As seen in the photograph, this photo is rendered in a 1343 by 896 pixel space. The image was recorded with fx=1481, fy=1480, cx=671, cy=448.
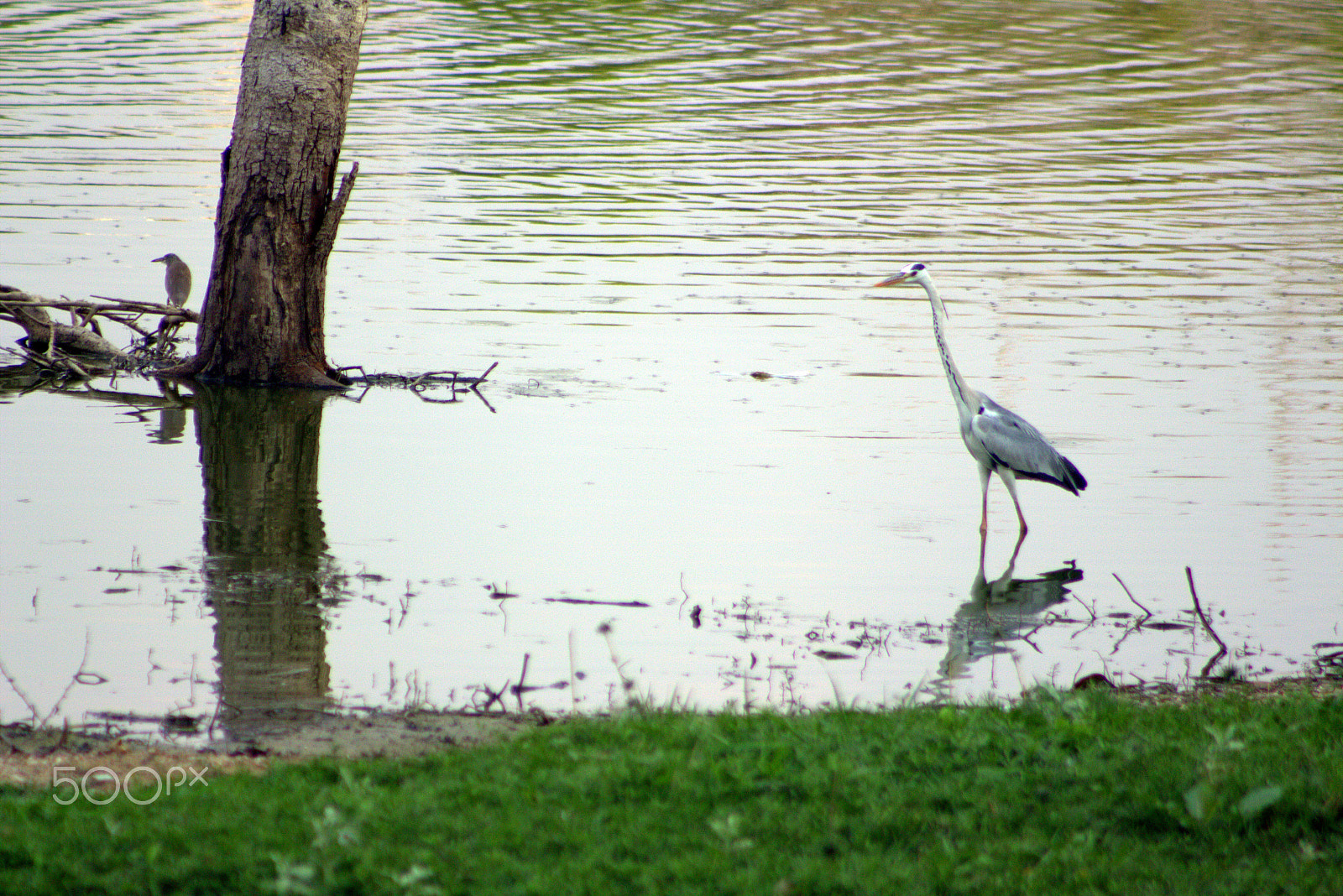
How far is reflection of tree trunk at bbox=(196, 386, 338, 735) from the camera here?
643 cm

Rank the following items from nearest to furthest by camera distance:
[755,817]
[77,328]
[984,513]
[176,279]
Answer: [755,817] → [984,513] → [77,328] → [176,279]

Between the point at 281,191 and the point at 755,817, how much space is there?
25.8ft

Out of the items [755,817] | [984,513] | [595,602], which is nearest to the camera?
[755,817]

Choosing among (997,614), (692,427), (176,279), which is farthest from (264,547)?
(176,279)

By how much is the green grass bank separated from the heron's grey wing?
3.57 meters

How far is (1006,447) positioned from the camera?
8.93 meters

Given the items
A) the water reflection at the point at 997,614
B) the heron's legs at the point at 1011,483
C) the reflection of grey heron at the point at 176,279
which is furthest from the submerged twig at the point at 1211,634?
the reflection of grey heron at the point at 176,279

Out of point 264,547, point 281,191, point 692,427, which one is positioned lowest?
point 264,547

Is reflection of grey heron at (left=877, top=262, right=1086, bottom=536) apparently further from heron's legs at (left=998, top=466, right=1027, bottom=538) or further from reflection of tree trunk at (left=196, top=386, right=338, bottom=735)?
reflection of tree trunk at (left=196, top=386, right=338, bottom=735)

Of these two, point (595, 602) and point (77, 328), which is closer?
point (595, 602)

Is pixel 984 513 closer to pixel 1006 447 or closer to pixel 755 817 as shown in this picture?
pixel 1006 447

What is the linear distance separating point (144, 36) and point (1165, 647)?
39052mm

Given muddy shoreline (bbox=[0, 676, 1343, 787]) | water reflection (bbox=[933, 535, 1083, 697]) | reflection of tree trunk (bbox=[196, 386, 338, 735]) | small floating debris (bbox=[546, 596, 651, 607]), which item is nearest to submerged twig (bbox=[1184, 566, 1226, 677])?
muddy shoreline (bbox=[0, 676, 1343, 787])

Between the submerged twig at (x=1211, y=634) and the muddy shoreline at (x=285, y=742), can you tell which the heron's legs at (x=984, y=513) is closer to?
the submerged twig at (x=1211, y=634)
